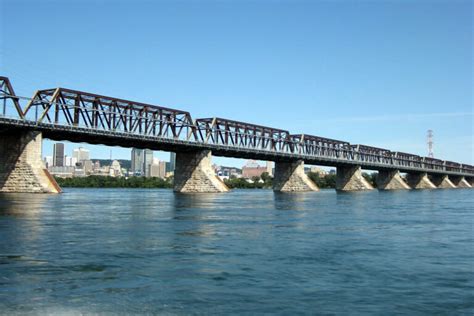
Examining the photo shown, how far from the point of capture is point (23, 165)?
247ft

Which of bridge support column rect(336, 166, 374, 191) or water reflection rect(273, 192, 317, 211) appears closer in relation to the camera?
water reflection rect(273, 192, 317, 211)

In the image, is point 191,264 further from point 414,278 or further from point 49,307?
point 414,278

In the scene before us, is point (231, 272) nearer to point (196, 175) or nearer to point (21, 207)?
point (21, 207)

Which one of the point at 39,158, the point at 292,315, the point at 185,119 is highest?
the point at 185,119

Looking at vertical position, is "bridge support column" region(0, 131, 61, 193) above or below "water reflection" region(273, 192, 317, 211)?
above

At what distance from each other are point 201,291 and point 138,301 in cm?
190

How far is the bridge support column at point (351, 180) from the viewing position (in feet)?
570

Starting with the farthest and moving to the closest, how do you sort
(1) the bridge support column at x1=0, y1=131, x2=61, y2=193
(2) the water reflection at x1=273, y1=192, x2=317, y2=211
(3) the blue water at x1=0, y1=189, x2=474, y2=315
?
(1) the bridge support column at x1=0, y1=131, x2=61, y2=193 → (2) the water reflection at x1=273, y1=192, x2=317, y2=211 → (3) the blue water at x1=0, y1=189, x2=474, y2=315

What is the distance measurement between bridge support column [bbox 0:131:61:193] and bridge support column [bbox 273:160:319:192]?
80.5m

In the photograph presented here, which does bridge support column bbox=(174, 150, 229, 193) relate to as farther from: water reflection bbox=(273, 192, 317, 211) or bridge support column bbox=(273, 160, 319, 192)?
bridge support column bbox=(273, 160, 319, 192)

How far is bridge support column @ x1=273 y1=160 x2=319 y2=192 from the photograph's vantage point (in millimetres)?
144625

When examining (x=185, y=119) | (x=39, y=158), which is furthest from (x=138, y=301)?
(x=185, y=119)

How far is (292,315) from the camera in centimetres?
1134

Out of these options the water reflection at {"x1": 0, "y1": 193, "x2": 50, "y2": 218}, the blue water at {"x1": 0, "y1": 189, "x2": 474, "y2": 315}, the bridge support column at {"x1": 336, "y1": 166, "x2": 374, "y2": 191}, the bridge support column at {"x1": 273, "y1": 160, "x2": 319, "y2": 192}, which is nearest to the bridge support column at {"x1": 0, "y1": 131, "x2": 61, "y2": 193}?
the water reflection at {"x1": 0, "y1": 193, "x2": 50, "y2": 218}
